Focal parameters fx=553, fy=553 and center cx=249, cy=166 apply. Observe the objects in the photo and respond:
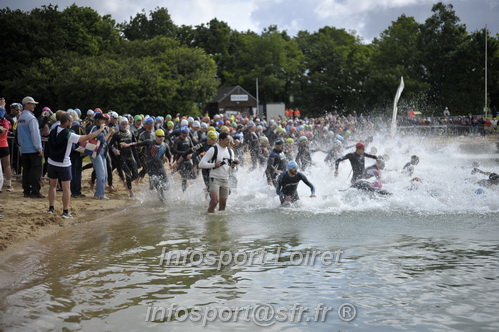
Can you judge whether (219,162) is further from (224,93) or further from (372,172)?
(224,93)

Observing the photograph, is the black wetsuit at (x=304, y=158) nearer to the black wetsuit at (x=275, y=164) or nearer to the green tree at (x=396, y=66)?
the black wetsuit at (x=275, y=164)

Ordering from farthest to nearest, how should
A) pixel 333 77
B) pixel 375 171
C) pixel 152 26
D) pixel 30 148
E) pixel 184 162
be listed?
1. pixel 152 26
2. pixel 333 77
3. pixel 375 171
4. pixel 184 162
5. pixel 30 148

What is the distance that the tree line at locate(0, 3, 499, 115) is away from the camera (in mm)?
33750

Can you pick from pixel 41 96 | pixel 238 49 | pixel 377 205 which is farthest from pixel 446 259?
pixel 238 49

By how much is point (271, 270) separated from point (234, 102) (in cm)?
5799

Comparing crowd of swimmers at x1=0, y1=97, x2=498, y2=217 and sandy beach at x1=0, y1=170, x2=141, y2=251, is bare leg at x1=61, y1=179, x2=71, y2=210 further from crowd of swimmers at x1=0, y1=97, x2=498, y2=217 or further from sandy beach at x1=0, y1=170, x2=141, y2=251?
sandy beach at x1=0, y1=170, x2=141, y2=251

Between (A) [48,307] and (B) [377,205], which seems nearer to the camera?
(A) [48,307]

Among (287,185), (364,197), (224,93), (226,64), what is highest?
(226,64)

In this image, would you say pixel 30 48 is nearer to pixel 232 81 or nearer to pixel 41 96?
pixel 41 96

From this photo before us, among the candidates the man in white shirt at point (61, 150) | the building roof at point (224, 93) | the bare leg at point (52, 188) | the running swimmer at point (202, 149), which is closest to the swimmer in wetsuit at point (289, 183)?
the running swimmer at point (202, 149)

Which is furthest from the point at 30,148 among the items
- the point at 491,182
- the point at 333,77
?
the point at 333,77

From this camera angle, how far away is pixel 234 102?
64.9 m

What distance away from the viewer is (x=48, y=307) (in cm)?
612

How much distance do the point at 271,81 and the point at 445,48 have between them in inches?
896
